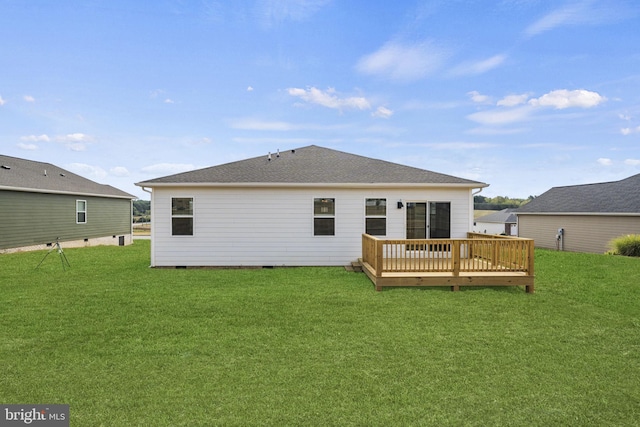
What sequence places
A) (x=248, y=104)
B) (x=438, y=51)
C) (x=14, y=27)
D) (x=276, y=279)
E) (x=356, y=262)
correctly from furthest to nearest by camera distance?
(x=248, y=104) < (x=438, y=51) < (x=14, y=27) < (x=356, y=262) < (x=276, y=279)

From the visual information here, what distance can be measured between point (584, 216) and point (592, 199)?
70.4 inches

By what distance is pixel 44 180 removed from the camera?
16.5 metres

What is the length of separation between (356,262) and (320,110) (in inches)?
478

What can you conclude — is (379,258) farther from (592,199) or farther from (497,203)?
(497,203)

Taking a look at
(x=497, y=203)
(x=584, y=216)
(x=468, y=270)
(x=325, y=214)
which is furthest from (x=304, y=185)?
(x=497, y=203)

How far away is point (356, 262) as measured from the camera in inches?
387

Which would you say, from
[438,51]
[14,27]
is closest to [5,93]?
[14,27]

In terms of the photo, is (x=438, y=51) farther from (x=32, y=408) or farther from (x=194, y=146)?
(x=32, y=408)

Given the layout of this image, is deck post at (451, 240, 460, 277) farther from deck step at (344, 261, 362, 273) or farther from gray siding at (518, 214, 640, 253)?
gray siding at (518, 214, 640, 253)

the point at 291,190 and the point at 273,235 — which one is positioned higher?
the point at 291,190

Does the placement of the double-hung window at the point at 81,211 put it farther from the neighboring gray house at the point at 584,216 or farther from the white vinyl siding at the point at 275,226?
the neighboring gray house at the point at 584,216

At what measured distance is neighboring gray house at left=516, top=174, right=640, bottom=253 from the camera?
16.9 metres

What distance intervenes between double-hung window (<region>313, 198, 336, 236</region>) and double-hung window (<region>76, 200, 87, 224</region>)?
14.9m

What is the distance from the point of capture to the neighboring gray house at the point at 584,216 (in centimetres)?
1694
